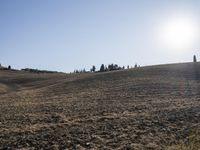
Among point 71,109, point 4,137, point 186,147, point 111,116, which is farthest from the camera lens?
point 71,109

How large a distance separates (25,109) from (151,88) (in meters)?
14.2

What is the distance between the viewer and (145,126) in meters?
16.5

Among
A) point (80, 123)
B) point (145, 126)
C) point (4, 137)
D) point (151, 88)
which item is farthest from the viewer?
point (151, 88)

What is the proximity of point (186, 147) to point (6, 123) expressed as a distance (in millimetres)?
10008

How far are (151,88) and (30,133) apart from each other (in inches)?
788

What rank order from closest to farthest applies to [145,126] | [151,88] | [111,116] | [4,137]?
[4,137] → [145,126] → [111,116] → [151,88]

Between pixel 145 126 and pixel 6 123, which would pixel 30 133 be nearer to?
pixel 6 123

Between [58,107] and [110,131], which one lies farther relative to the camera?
[58,107]

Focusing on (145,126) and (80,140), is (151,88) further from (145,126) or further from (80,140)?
(80,140)

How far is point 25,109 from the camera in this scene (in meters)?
24.1

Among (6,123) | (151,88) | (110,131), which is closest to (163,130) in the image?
(110,131)

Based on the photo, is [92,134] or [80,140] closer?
[80,140]

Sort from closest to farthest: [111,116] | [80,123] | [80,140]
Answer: [80,140] < [80,123] < [111,116]

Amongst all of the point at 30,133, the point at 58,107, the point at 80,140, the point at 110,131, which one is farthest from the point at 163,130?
the point at 58,107
